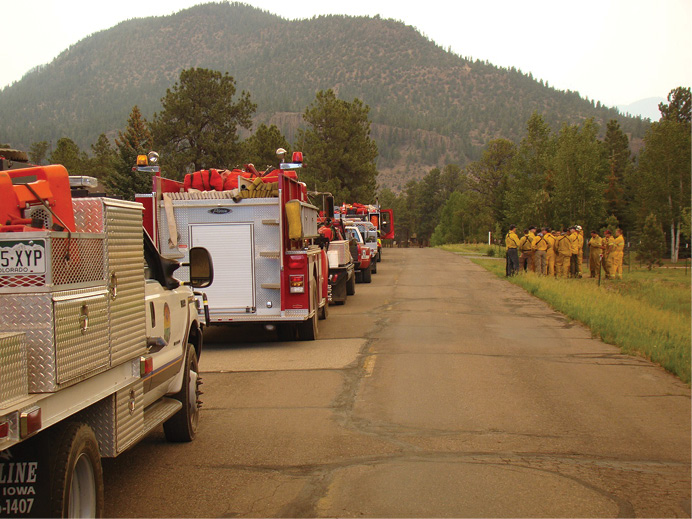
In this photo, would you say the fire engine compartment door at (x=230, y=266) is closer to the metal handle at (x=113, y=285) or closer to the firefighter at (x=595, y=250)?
the metal handle at (x=113, y=285)

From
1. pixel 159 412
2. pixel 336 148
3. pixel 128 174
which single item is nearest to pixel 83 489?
pixel 159 412

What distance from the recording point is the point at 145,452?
6.74m

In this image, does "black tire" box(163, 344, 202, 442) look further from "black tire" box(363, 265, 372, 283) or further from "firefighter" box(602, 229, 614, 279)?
"firefighter" box(602, 229, 614, 279)

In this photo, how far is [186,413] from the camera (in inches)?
271

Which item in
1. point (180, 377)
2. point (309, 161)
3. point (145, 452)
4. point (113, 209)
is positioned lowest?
point (145, 452)

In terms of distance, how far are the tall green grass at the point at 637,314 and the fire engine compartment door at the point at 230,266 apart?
6.34 metres

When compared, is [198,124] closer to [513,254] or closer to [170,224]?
[513,254]

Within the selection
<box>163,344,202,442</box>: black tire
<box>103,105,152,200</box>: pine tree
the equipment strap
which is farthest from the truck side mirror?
<box>103,105,152,200</box>: pine tree

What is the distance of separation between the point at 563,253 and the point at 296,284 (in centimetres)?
1901

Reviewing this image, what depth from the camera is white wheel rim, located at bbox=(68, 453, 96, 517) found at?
4.32m

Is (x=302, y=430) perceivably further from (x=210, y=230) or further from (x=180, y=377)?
(x=210, y=230)

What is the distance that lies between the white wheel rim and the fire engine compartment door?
8.23m

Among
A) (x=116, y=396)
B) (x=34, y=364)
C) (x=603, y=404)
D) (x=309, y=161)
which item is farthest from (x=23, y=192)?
(x=309, y=161)

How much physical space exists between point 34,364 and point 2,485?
2.20 ft
